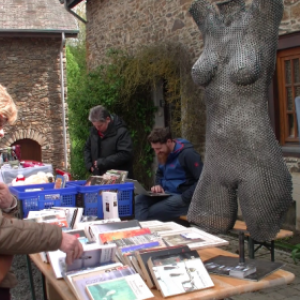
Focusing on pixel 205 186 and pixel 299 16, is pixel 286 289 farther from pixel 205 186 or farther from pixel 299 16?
pixel 299 16

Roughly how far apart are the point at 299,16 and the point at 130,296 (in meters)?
4.98

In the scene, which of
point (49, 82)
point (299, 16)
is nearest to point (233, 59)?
point (299, 16)

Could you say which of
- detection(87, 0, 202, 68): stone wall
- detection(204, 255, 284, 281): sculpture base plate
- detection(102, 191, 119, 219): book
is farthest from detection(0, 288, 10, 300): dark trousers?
detection(87, 0, 202, 68): stone wall

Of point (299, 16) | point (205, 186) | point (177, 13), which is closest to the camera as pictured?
point (205, 186)

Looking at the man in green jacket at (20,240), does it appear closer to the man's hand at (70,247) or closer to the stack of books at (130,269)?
the man's hand at (70,247)

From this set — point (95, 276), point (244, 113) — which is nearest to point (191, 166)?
point (244, 113)

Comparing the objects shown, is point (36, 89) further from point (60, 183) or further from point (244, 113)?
point (244, 113)

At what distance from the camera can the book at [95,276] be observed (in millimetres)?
2156

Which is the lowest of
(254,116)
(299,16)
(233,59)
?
(254,116)

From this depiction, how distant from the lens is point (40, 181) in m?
4.27

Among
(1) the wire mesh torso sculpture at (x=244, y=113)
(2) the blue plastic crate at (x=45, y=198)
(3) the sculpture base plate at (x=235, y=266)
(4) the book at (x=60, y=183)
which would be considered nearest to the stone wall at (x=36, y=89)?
(4) the book at (x=60, y=183)

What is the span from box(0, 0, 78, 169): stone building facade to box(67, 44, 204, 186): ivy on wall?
16.0 feet

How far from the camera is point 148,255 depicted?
2.32 meters

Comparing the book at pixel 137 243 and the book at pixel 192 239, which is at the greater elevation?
the book at pixel 137 243
